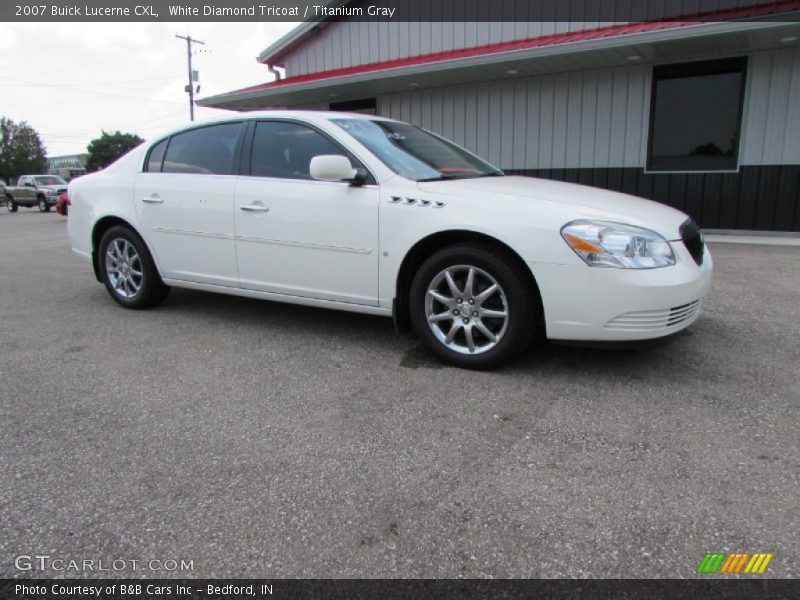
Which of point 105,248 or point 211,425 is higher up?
point 105,248

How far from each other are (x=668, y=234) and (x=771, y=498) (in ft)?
5.23

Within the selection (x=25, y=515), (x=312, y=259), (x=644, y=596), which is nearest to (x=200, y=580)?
(x=25, y=515)

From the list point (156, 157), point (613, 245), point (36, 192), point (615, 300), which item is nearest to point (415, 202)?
point (613, 245)

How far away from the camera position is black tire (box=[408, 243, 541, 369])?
132 inches

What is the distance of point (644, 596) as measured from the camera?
1.75 m

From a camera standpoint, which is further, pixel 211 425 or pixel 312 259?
pixel 312 259

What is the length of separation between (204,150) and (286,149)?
2.72 feet

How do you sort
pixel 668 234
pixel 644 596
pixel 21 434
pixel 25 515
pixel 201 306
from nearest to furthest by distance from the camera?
pixel 644 596, pixel 25 515, pixel 21 434, pixel 668 234, pixel 201 306

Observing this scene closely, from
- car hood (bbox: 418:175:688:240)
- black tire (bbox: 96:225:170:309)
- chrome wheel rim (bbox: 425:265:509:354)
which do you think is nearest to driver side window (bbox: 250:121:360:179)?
car hood (bbox: 418:175:688:240)

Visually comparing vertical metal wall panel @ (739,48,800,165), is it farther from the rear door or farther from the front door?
the rear door

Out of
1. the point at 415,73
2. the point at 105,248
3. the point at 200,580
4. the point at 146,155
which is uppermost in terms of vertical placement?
the point at 415,73

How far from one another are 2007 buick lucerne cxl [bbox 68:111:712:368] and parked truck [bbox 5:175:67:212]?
22.5 metres

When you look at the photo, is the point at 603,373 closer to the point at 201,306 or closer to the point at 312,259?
the point at 312,259

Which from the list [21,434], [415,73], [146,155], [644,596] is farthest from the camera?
[415,73]
